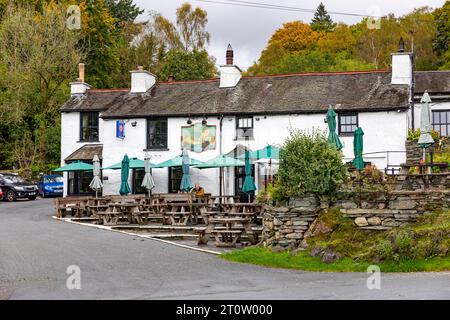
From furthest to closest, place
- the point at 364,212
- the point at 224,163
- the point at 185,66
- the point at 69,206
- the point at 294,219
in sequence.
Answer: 1. the point at 185,66
2. the point at 69,206
3. the point at 224,163
4. the point at 294,219
5. the point at 364,212

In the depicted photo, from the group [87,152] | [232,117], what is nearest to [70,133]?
[87,152]

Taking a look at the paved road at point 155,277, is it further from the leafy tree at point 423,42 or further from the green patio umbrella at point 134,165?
the leafy tree at point 423,42

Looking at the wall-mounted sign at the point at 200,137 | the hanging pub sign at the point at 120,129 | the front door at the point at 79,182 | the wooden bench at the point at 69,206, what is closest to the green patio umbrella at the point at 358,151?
the wall-mounted sign at the point at 200,137

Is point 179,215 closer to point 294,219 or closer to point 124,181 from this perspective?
point 124,181

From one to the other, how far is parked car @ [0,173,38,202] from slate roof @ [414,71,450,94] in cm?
2436

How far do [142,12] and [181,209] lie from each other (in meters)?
56.9

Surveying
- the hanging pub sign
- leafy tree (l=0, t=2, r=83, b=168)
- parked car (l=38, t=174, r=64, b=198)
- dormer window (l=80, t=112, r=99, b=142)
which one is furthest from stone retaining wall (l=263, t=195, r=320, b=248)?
leafy tree (l=0, t=2, r=83, b=168)

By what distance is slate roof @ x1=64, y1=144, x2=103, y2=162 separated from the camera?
36.9 meters

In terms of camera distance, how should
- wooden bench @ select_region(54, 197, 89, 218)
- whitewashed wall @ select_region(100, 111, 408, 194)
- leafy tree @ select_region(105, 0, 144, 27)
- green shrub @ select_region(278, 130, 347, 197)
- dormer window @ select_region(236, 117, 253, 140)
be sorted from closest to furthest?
green shrub @ select_region(278, 130, 347, 197)
wooden bench @ select_region(54, 197, 89, 218)
whitewashed wall @ select_region(100, 111, 408, 194)
dormer window @ select_region(236, 117, 253, 140)
leafy tree @ select_region(105, 0, 144, 27)

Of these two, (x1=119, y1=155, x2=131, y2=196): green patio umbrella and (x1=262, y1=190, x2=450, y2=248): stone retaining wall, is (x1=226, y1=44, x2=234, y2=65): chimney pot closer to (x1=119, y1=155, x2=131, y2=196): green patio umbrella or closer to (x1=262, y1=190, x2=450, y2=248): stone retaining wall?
(x1=119, y1=155, x2=131, y2=196): green patio umbrella

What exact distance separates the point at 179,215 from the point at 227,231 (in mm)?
5908

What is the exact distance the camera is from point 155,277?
14594 millimetres

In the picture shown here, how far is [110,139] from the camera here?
1389 inches
